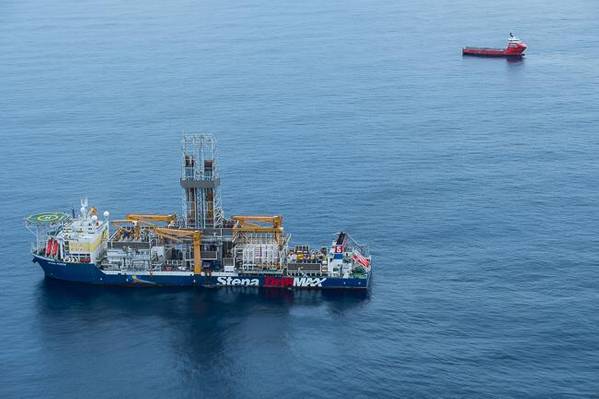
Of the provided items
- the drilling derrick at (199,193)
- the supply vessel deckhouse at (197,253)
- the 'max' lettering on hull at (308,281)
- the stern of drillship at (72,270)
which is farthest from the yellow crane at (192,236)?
the 'max' lettering on hull at (308,281)

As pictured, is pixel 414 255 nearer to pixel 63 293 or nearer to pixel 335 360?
pixel 335 360

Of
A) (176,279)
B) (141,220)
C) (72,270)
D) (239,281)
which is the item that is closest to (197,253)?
(176,279)

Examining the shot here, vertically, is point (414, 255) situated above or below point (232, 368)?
above

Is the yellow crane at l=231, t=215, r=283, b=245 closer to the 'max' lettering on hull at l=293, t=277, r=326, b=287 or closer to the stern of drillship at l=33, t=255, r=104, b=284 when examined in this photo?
the 'max' lettering on hull at l=293, t=277, r=326, b=287

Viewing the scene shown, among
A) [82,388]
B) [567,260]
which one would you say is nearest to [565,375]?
[567,260]

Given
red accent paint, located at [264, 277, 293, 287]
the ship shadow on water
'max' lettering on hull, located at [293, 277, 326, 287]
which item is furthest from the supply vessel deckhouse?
the ship shadow on water

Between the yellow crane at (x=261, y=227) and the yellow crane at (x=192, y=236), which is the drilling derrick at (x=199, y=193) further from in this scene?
the yellow crane at (x=261, y=227)
